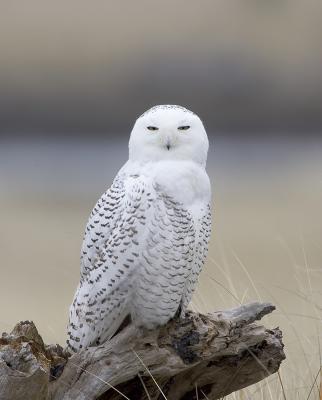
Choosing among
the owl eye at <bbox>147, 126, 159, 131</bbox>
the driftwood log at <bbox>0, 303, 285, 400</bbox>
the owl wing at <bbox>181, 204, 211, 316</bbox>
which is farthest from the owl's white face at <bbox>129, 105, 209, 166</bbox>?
the driftwood log at <bbox>0, 303, 285, 400</bbox>

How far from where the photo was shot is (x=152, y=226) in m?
2.25

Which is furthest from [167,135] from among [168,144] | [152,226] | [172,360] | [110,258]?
[172,360]

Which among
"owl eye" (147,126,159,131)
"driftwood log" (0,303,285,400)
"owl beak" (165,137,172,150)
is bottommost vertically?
"driftwood log" (0,303,285,400)

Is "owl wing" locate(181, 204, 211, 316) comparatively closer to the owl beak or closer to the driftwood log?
the driftwood log

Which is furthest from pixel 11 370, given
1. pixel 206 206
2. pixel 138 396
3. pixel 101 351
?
pixel 206 206

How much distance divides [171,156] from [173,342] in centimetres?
50

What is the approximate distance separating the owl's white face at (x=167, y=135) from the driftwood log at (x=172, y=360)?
0.46m

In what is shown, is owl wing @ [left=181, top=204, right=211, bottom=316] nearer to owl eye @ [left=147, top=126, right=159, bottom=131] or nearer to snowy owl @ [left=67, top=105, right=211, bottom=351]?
snowy owl @ [left=67, top=105, right=211, bottom=351]

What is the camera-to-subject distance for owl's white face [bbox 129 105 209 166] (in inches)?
88.1

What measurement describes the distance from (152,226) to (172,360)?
1.20 ft

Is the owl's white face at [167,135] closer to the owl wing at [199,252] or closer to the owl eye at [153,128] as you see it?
the owl eye at [153,128]

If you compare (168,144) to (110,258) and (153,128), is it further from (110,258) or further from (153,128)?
(110,258)

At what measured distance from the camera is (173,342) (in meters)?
2.37

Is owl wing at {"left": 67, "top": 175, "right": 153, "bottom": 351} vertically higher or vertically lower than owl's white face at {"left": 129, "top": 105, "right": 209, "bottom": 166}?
lower
